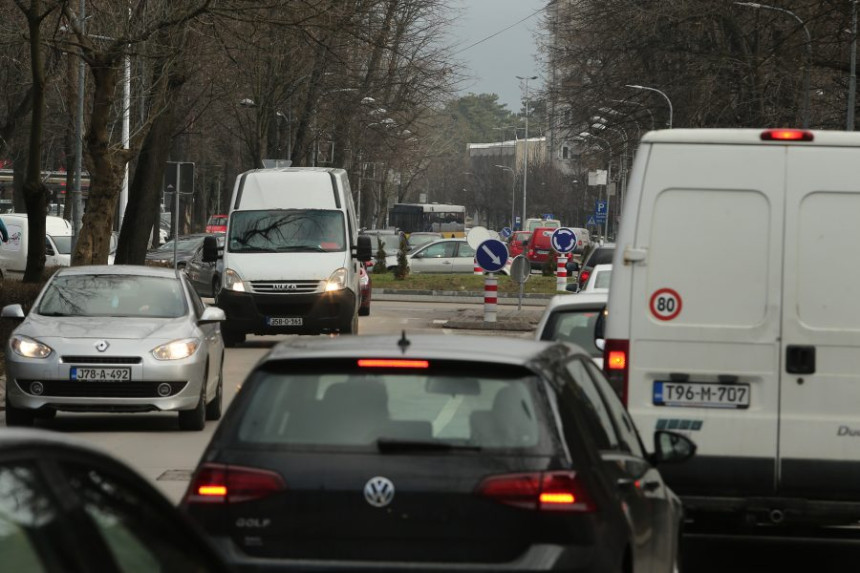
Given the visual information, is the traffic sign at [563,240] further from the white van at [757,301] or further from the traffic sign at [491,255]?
the white van at [757,301]

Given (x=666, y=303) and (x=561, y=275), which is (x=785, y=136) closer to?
(x=666, y=303)

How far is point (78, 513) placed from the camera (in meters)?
2.64

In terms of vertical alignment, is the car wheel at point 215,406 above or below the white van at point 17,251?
below

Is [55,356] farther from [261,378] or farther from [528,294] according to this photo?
[528,294]

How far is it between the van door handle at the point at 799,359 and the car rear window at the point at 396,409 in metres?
3.20

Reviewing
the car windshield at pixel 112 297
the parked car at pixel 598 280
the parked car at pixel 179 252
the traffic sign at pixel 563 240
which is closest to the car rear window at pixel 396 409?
the car windshield at pixel 112 297

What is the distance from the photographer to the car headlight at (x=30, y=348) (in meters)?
14.2

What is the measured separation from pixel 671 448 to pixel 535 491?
181 centimetres

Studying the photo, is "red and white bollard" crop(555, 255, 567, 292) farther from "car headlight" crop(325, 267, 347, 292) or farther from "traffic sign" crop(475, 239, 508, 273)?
"car headlight" crop(325, 267, 347, 292)

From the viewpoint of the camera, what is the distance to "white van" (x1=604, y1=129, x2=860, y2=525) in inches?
323

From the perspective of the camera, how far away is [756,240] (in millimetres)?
8211

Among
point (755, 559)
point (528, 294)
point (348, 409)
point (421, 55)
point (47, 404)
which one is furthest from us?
point (421, 55)

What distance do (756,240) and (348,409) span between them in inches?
136

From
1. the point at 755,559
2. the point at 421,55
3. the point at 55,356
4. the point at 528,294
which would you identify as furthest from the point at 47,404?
the point at 421,55
